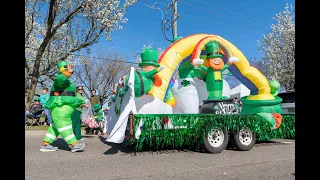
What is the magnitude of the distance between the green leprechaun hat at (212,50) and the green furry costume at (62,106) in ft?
13.6

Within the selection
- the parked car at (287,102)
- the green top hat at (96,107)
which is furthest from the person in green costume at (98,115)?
the parked car at (287,102)

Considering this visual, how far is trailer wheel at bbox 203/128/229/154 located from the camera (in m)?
6.69

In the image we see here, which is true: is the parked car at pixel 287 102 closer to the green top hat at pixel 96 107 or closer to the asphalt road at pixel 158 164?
the asphalt road at pixel 158 164

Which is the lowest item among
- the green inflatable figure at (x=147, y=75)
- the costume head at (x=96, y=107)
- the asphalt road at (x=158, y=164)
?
the asphalt road at (x=158, y=164)

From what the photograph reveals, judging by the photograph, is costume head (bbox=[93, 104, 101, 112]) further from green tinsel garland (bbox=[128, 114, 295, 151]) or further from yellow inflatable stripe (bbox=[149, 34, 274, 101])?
green tinsel garland (bbox=[128, 114, 295, 151])

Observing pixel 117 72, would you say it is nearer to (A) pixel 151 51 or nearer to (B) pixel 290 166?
(A) pixel 151 51

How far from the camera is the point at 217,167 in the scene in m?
5.37

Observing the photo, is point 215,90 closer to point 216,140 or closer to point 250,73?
point 250,73

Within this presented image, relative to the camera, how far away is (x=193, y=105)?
9320 millimetres

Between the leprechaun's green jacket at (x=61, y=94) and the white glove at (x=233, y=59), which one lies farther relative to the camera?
the white glove at (x=233, y=59)

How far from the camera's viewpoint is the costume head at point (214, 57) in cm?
882

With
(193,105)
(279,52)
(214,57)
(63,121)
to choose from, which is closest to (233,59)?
(214,57)
